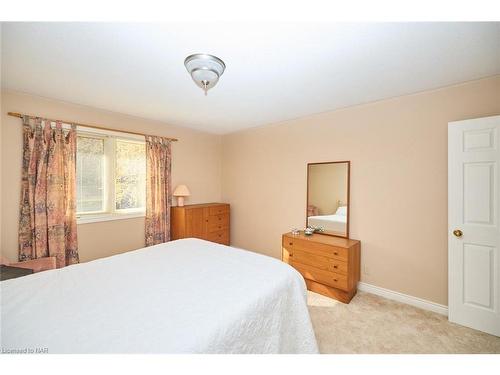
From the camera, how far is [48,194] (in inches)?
98.9

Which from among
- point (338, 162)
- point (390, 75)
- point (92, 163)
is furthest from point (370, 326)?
point (92, 163)

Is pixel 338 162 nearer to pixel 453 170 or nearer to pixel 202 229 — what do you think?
pixel 453 170

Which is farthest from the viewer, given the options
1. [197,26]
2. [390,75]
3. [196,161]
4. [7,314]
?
[196,161]

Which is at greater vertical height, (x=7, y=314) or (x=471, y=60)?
(x=471, y=60)

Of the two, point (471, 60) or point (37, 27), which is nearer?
point (37, 27)

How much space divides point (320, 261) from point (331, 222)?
0.62 m

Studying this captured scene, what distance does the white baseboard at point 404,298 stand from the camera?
2.29m

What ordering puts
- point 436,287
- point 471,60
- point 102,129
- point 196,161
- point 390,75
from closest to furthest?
point 471,60 < point 390,75 < point 436,287 < point 102,129 < point 196,161

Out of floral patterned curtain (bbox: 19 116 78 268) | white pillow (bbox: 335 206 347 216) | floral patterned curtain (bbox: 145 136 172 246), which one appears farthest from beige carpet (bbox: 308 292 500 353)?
floral patterned curtain (bbox: 19 116 78 268)

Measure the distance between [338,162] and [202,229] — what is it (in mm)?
2452

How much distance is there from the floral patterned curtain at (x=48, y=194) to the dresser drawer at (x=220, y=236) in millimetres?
1908

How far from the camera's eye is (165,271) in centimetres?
160

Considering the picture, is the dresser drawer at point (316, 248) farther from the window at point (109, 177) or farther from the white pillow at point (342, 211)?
the window at point (109, 177)

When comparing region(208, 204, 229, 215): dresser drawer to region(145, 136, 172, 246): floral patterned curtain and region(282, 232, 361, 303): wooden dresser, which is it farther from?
region(282, 232, 361, 303): wooden dresser
